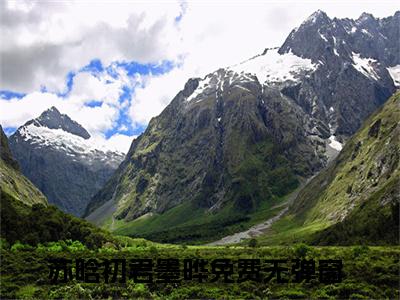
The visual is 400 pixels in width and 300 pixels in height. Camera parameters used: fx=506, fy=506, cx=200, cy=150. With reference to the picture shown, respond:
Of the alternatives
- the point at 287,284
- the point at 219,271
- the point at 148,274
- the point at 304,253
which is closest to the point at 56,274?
the point at 148,274

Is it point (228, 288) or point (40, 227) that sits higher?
point (40, 227)

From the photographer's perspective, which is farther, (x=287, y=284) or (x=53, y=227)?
(x=53, y=227)

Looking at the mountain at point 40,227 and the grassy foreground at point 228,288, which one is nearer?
the grassy foreground at point 228,288

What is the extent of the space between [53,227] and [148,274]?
75.4 metres

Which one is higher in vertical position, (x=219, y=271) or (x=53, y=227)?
(x=53, y=227)

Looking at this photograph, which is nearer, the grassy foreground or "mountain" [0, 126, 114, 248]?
the grassy foreground

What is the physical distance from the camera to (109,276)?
76.6 m

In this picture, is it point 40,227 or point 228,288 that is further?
point 40,227

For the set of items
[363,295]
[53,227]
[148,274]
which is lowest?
[363,295]

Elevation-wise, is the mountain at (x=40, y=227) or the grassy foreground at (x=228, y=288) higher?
the mountain at (x=40, y=227)

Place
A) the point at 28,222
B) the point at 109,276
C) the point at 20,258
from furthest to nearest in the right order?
the point at 28,222 → the point at 20,258 → the point at 109,276

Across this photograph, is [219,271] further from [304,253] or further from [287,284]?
[304,253]

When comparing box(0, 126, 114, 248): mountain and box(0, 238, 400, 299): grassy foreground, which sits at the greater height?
box(0, 126, 114, 248): mountain

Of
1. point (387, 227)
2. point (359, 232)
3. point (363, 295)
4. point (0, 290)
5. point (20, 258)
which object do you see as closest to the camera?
point (363, 295)
